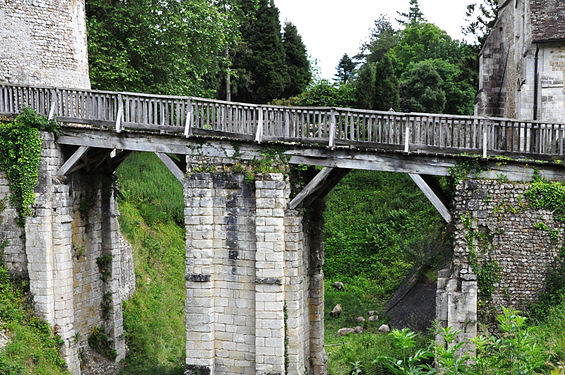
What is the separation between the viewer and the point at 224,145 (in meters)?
14.1

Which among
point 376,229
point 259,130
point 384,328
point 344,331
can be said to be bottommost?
point 344,331

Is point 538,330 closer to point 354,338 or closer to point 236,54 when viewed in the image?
point 354,338

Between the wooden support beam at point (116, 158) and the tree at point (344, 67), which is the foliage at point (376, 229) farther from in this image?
the tree at point (344, 67)

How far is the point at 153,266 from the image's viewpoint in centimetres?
2264

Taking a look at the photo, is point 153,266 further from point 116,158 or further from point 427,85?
point 427,85

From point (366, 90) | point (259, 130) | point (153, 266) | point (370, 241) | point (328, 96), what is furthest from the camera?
point (328, 96)

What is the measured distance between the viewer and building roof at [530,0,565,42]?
18.8m

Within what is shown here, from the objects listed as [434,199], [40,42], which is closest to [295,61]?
[40,42]

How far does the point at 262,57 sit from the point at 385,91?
8.03 m

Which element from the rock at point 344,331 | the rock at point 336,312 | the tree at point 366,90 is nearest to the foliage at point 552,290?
the rock at point 344,331

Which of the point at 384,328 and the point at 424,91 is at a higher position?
the point at 424,91

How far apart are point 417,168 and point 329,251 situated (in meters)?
15.0

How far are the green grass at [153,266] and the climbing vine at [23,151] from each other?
5450 mm

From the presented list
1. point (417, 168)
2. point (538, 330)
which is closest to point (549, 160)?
point (417, 168)
